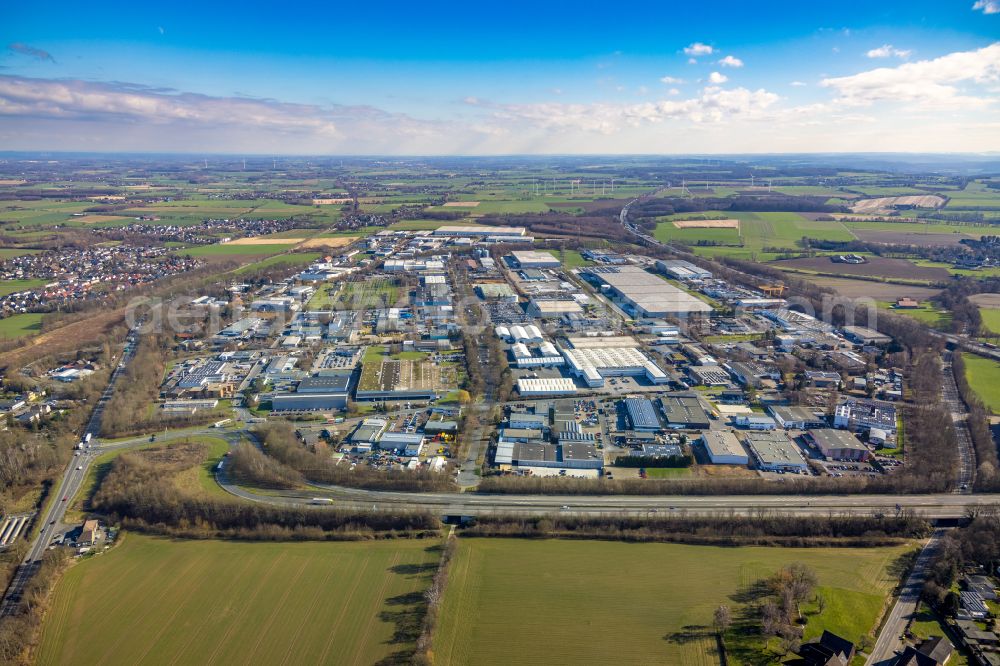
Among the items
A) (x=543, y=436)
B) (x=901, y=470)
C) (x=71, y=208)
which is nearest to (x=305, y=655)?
(x=543, y=436)

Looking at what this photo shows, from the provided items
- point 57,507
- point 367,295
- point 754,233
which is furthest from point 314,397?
point 754,233

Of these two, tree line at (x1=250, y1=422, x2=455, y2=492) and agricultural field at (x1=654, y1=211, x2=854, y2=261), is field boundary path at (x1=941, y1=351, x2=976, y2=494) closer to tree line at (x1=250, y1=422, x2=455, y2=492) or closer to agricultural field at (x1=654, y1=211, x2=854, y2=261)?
tree line at (x1=250, y1=422, x2=455, y2=492)

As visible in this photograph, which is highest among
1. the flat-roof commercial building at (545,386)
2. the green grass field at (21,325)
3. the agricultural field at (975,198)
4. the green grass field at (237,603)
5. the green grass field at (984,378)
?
the agricultural field at (975,198)

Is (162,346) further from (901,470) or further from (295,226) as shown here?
(295,226)

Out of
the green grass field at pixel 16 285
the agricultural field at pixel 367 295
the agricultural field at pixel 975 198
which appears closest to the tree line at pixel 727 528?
the agricultural field at pixel 367 295

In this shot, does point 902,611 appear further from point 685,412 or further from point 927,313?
point 927,313

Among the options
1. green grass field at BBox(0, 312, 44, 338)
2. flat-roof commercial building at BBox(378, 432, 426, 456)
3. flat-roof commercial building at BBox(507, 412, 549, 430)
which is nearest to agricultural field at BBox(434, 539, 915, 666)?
flat-roof commercial building at BBox(378, 432, 426, 456)

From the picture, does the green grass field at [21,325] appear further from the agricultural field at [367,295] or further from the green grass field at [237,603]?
the green grass field at [237,603]
